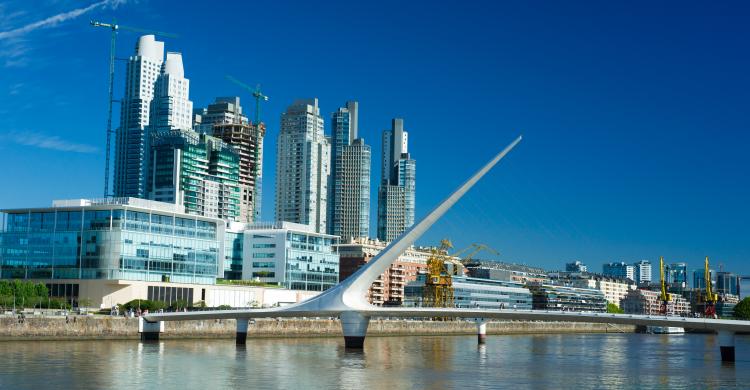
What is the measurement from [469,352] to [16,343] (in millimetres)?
20799

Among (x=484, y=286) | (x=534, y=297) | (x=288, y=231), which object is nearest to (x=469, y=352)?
(x=288, y=231)

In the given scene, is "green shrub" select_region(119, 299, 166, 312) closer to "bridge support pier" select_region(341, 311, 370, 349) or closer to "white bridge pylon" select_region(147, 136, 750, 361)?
"white bridge pylon" select_region(147, 136, 750, 361)

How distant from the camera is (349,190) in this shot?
178 metres

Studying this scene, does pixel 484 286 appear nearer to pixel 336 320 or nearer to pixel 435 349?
pixel 336 320

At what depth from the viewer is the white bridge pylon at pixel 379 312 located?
130ft

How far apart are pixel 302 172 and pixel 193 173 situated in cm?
2900

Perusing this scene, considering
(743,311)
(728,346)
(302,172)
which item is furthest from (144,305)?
(302,172)

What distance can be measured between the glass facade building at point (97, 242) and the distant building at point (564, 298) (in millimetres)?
75431

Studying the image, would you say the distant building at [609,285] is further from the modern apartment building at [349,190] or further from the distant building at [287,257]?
the distant building at [287,257]

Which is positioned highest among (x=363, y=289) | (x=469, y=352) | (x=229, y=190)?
(x=229, y=190)

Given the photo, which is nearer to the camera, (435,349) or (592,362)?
(592,362)

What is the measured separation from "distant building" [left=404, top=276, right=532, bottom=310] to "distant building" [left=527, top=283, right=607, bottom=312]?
4.07m

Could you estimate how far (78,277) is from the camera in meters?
63.4

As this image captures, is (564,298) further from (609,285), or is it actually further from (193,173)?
(193,173)
